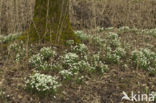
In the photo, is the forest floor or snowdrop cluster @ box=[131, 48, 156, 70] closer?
the forest floor

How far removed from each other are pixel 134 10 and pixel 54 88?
12144mm

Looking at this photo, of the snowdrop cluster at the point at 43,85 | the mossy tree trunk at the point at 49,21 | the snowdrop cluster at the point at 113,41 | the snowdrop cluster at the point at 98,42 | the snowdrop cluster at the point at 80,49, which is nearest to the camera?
the snowdrop cluster at the point at 43,85

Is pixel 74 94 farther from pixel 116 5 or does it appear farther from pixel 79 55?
pixel 116 5

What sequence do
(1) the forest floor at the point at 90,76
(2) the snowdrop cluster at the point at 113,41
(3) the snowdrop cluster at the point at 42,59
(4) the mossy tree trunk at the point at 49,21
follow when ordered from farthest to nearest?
1. (2) the snowdrop cluster at the point at 113,41
2. (4) the mossy tree trunk at the point at 49,21
3. (3) the snowdrop cluster at the point at 42,59
4. (1) the forest floor at the point at 90,76

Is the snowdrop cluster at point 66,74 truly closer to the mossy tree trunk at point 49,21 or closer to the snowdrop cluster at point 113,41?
the mossy tree trunk at point 49,21

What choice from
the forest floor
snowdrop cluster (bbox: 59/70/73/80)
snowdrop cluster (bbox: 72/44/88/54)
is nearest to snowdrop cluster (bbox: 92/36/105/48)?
the forest floor

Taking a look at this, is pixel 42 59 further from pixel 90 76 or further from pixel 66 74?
pixel 90 76

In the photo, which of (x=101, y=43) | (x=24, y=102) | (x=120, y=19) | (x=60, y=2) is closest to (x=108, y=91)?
(x=24, y=102)

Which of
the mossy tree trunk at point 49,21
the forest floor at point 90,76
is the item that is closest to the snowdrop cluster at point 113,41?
the forest floor at point 90,76

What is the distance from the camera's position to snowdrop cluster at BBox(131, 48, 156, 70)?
7.07 meters

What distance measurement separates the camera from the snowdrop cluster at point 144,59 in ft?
23.2

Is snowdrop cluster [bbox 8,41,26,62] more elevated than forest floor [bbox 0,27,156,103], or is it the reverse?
snowdrop cluster [bbox 8,41,26,62]

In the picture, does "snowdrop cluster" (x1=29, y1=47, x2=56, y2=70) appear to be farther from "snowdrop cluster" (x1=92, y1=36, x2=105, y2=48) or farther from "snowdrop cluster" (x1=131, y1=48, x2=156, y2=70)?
"snowdrop cluster" (x1=131, y1=48, x2=156, y2=70)

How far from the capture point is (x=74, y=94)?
559 centimetres
